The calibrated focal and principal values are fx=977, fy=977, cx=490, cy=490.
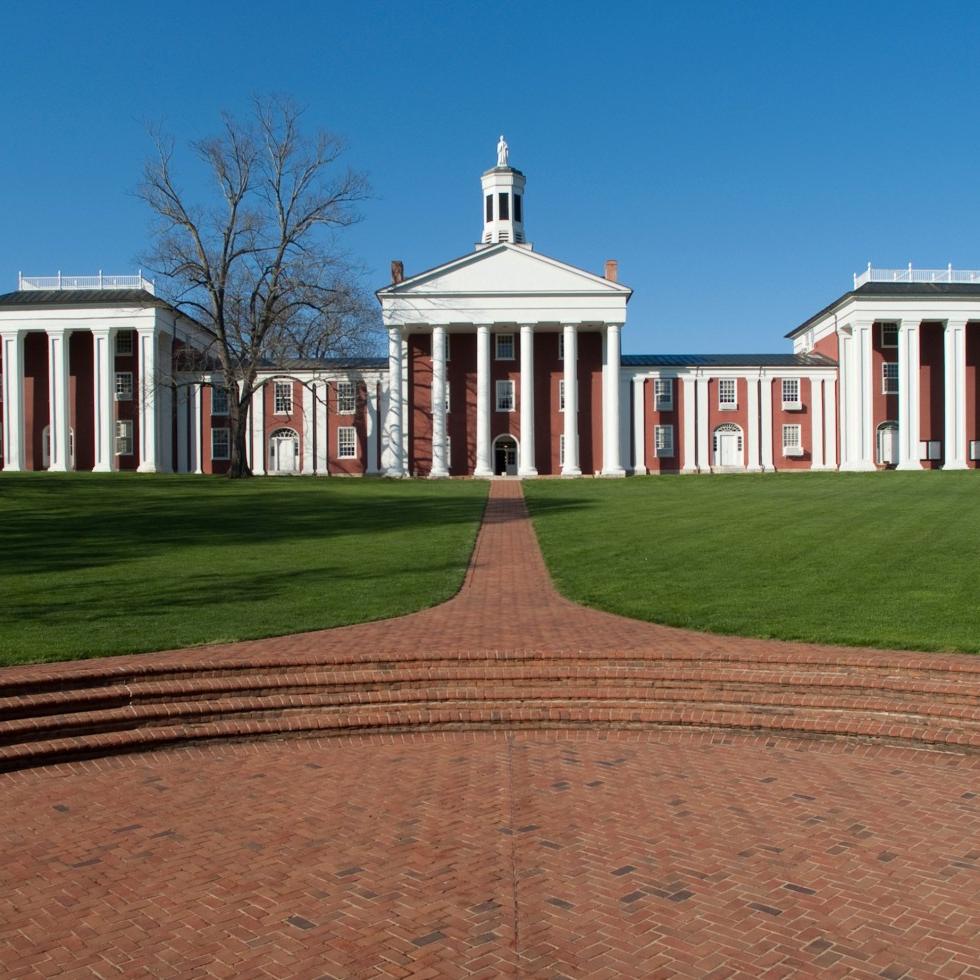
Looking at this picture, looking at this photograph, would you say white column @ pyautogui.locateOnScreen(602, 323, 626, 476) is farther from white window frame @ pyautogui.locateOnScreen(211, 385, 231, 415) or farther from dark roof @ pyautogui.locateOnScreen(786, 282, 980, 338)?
white window frame @ pyautogui.locateOnScreen(211, 385, 231, 415)

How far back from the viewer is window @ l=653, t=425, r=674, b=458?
6381 centimetres

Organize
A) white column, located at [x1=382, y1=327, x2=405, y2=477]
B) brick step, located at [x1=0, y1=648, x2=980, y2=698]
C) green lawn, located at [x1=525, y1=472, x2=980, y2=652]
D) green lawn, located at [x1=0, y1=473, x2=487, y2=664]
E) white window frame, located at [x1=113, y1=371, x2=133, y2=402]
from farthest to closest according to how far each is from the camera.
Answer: white window frame, located at [x1=113, y1=371, x2=133, y2=402], white column, located at [x1=382, y1=327, x2=405, y2=477], green lawn, located at [x1=0, y1=473, x2=487, y2=664], green lawn, located at [x1=525, y1=472, x2=980, y2=652], brick step, located at [x1=0, y1=648, x2=980, y2=698]

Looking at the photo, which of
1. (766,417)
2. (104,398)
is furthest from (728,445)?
(104,398)

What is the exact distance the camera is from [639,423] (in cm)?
6375

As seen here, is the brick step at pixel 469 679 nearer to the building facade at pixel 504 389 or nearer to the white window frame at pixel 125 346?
the building facade at pixel 504 389

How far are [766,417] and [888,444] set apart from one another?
25.5ft

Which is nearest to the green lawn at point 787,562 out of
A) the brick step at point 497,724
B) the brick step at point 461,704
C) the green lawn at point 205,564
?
the brick step at point 461,704

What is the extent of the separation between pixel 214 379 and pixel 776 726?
59.0m

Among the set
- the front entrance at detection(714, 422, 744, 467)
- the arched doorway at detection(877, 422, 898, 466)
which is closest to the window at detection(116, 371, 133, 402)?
the front entrance at detection(714, 422, 744, 467)

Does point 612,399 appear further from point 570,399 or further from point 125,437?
point 125,437

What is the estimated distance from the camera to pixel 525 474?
58594mm

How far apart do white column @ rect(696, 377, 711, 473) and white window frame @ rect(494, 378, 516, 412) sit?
12221 mm

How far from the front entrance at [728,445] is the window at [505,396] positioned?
1375 centimetres

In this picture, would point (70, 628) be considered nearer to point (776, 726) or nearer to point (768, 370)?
point (776, 726)
